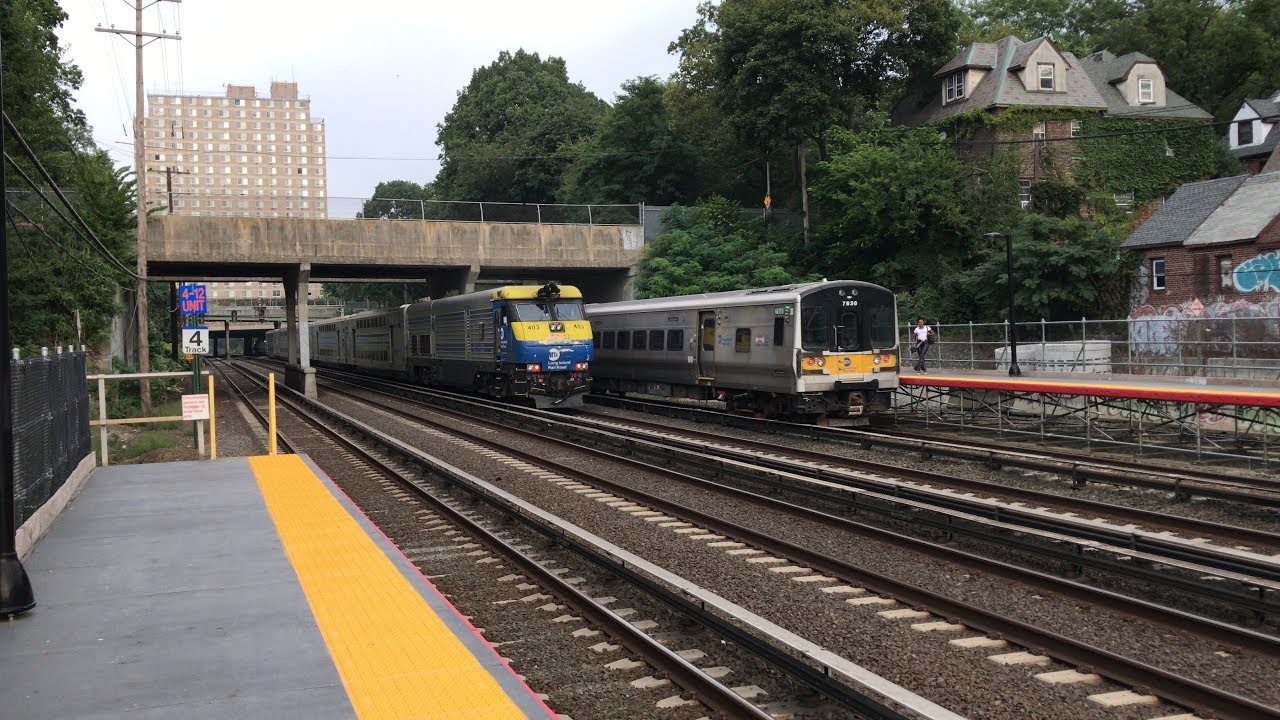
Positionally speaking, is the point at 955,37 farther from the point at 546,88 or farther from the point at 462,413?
the point at 546,88

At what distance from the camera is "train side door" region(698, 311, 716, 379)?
23938 millimetres

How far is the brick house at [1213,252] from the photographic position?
3375 centimetres

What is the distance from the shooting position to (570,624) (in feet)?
26.3

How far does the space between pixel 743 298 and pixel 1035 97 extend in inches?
1207

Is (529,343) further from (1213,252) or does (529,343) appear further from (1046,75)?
(1046,75)

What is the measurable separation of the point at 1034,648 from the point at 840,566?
7.91ft

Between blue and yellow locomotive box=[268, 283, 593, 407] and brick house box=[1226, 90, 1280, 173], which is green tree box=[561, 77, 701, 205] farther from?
brick house box=[1226, 90, 1280, 173]

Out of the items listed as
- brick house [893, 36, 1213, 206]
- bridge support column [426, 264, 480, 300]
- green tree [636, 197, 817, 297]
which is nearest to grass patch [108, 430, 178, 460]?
bridge support column [426, 264, 480, 300]

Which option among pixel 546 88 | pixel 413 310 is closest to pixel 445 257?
pixel 413 310

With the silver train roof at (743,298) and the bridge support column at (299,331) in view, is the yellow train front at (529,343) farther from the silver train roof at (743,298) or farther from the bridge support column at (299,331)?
the bridge support column at (299,331)

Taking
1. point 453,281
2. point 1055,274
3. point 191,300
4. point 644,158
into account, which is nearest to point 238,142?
point 644,158

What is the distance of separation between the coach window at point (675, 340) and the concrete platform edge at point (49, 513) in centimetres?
1409

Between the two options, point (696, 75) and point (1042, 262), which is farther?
point (696, 75)

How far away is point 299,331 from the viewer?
131 ft
